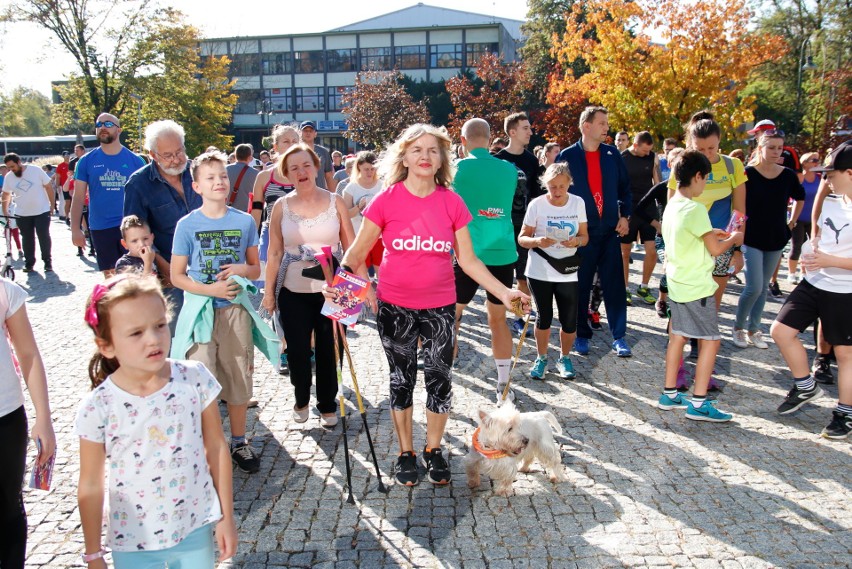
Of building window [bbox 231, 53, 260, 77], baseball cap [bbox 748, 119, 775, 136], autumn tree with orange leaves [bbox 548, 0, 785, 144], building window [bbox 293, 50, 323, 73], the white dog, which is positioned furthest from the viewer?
building window [bbox 231, 53, 260, 77]

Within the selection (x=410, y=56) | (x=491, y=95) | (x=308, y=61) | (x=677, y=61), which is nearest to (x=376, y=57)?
(x=410, y=56)

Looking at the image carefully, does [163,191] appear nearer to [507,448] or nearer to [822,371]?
[507,448]

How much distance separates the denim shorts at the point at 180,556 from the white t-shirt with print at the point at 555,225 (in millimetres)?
4094

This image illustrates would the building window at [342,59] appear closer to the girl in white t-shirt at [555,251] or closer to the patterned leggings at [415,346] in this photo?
the girl in white t-shirt at [555,251]

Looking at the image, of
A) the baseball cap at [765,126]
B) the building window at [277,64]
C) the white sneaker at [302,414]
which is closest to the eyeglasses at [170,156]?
the white sneaker at [302,414]

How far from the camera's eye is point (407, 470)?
4.08m

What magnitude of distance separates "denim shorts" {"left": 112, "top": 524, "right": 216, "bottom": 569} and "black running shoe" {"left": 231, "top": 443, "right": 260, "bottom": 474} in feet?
6.19

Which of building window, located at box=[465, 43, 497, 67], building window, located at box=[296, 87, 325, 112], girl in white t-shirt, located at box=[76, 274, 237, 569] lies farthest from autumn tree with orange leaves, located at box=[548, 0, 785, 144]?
building window, located at box=[296, 87, 325, 112]

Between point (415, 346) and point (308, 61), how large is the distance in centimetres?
6678

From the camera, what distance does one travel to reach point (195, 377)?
7.82 feet

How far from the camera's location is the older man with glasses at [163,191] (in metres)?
Result: 4.70

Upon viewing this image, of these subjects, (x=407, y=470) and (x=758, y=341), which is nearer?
(x=407, y=470)

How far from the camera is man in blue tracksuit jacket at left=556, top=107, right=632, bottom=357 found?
6.46 meters

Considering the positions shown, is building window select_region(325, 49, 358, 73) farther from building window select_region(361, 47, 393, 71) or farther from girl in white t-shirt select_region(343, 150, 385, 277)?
girl in white t-shirt select_region(343, 150, 385, 277)
